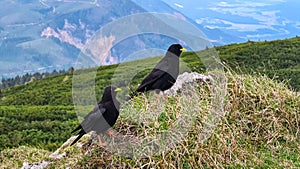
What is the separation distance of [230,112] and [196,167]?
190 centimetres

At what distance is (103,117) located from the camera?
22.7ft

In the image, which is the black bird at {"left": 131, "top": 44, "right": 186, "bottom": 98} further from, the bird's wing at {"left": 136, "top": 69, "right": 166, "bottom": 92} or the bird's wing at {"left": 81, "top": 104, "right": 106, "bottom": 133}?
the bird's wing at {"left": 81, "top": 104, "right": 106, "bottom": 133}

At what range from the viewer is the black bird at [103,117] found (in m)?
6.87

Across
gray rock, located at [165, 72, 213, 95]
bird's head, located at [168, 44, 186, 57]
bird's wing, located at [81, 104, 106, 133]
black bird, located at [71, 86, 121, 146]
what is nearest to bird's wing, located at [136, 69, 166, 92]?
bird's head, located at [168, 44, 186, 57]

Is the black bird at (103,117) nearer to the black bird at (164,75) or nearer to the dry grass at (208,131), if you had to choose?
the dry grass at (208,131)

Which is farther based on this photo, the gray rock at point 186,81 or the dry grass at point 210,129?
the gray rock at point 186,81

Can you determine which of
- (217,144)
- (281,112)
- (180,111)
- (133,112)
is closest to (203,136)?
(217,144)

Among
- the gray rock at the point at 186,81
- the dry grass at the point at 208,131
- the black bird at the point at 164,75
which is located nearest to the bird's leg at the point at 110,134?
the dry grass at the point at 208,131

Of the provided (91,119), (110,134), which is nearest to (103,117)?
(91,119)

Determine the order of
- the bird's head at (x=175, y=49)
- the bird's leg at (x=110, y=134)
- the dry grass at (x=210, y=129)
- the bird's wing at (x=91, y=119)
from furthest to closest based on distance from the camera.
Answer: the bird's head at (x=175, y=49), the bird's leg at (x=110, y=134), the bird's wing at (x=91, y=119), the dry grass at (x=210, y=129)

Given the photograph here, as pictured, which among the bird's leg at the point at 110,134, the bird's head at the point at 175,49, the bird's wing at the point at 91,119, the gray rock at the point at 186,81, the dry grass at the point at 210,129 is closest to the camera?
the dry grass at the point at 210,129

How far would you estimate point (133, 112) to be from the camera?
7.86 metres

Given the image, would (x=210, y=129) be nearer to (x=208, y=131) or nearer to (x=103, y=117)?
(x=208, y=131)

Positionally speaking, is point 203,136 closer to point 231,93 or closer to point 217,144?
point 217,144
